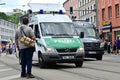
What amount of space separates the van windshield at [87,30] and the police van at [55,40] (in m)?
6.04

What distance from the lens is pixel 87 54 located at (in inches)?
994

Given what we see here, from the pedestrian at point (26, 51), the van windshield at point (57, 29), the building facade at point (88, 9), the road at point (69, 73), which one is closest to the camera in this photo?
the pedestrian at point (26, 51)

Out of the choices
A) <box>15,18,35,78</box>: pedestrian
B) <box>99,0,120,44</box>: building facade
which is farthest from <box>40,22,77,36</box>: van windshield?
<box>99,0,120,44</box>: building facade

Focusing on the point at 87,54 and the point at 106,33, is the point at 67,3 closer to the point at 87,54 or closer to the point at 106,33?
the point at 106,33

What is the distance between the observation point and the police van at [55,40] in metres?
16.8

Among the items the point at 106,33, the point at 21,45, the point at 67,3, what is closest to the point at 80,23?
the point at 21,45

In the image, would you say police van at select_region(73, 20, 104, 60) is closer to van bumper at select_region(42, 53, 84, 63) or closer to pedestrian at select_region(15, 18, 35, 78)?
van bumper at select_region(42, 53, 84, 63)

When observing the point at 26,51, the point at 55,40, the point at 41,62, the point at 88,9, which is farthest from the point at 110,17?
the point at 26,51

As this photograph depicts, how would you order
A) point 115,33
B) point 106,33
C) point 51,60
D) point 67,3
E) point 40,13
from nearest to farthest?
point 51,60 < point 40,13 < point 115,33 < point 106,33 < point 67,3

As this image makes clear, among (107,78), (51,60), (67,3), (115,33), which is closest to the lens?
(107,78)

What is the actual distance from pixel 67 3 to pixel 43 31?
110442mm

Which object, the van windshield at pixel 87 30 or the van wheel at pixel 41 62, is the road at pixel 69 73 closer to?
the van wheel at pixel 41 62

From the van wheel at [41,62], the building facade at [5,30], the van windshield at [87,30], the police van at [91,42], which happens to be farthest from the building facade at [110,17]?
the building facade at [5,30]

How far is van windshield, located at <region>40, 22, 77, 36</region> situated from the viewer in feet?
58.2
